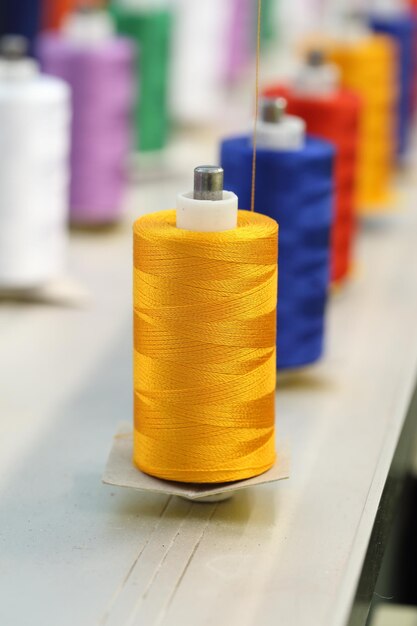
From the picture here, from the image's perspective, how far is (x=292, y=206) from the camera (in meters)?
1.52

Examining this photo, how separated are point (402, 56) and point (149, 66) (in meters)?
0.56

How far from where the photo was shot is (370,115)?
2.32 m

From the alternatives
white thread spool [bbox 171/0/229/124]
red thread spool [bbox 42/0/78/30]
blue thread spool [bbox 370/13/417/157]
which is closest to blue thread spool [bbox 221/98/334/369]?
blue thread spool [bbox 370/13/417/157]

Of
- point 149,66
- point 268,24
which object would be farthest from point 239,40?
point 149,66

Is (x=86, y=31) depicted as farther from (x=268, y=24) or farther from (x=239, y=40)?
(x=268, y=24)

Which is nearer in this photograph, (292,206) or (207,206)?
(207,206)

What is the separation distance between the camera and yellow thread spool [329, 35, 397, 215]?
230cm

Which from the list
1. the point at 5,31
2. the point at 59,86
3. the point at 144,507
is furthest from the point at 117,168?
the point at 144,507

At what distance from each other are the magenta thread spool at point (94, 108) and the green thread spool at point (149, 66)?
42 centimetres

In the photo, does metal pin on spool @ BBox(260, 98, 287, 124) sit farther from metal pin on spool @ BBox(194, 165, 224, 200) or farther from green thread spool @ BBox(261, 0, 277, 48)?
green thread spool @ BBox(261, 0, 277, 48)

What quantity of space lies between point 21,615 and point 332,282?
974mm

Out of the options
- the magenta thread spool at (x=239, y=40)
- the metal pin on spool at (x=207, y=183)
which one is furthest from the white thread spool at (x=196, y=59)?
the metal pin on spool at (x=207, y=183)

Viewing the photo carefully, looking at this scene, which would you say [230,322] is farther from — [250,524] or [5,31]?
[5,31]

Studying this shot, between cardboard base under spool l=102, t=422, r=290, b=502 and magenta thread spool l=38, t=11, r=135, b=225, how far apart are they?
3.44 feet
